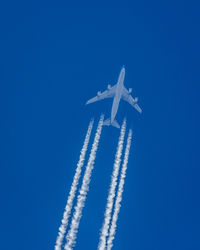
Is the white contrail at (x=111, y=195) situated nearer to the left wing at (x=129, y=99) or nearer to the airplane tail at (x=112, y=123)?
the airplane tail at (x=112, y=123)

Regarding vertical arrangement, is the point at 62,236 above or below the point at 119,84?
below

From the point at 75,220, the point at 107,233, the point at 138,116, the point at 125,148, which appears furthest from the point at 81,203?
the point at 138,116

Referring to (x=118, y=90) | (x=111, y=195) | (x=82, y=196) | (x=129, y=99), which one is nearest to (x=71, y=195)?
Answer: (x=82, y=196)

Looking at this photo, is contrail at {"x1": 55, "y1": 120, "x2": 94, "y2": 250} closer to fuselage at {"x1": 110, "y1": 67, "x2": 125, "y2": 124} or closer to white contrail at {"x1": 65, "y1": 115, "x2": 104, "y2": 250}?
white contrail at {"x1": 65, "y1": 115, "x2": 104, "y2": 250}

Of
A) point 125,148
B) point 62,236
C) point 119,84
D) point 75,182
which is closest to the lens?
point 62,236

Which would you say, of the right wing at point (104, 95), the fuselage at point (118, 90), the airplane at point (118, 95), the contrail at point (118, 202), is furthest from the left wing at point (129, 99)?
the contrail at point (118, 202)

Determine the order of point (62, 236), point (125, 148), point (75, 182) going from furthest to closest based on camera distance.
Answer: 1. point (125, 148)
2. point (75, 182)
3. point (62, 236)

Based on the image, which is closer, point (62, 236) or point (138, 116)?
point (62, 236)

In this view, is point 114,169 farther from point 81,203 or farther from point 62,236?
point 62,236
